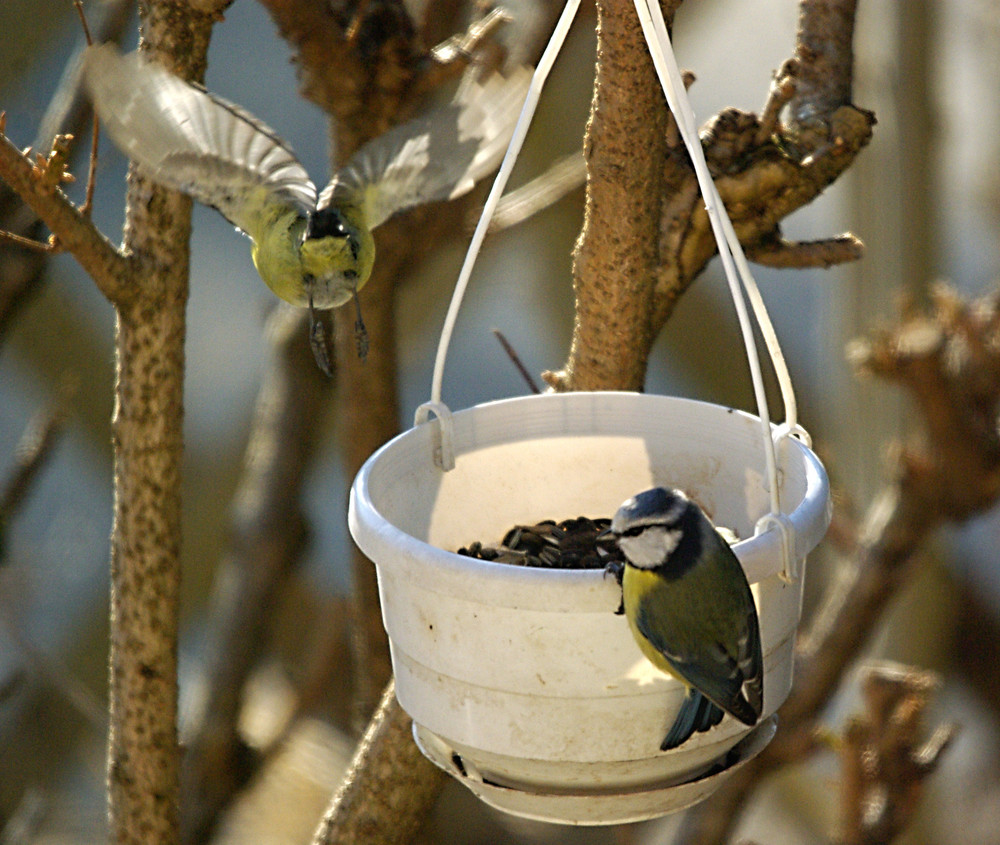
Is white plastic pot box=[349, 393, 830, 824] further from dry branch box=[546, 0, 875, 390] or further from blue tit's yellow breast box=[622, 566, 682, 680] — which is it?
dry branch box=[546, 0, 875, 390]

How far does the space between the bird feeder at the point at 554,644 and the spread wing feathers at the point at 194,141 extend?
16.7 inches

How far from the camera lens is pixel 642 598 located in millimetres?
999

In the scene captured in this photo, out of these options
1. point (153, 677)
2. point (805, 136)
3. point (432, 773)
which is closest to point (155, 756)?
point (153, 677)

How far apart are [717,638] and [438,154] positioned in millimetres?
785

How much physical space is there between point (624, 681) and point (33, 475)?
4.79 ft

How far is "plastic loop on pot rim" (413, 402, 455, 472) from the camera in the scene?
4.34 ft

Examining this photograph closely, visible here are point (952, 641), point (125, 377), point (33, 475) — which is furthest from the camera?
point (952, 641)

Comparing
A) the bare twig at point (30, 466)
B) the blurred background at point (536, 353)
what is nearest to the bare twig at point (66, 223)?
the bare twig at point (30, 466)

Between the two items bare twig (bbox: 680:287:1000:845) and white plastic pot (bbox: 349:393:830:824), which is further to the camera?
→ bare twig (bbox: 680:287:1000:845)

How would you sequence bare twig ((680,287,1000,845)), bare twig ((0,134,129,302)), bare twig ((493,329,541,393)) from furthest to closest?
1. bare twig ((680,287,1000,845))
2. bare twig ((493,329,541,393))
3. bare twig ((0,134,129,302))

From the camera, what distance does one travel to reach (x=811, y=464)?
117 cm

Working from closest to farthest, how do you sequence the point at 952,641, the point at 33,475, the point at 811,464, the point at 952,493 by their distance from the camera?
the point at 811,464, the point at 33,475, the point at 952,493, the point at 952,641

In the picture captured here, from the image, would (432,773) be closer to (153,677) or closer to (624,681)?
(153,677)

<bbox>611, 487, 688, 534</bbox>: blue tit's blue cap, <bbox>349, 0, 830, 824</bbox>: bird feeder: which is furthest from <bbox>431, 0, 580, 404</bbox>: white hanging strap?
<bbox>611, 487, 688, 534</bbox>: blue tit's blue cap
